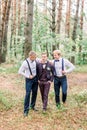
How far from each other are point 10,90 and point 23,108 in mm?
2709

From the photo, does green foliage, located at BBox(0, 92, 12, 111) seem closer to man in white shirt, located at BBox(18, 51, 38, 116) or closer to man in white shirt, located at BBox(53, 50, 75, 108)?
man in white shirt, located at BBox(18, 51, 38, 116)

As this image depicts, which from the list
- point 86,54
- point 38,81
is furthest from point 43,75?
point 86,54

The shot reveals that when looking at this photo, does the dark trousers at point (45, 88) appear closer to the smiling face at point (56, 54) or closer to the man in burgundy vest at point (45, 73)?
the man in burgundy vest at point (45, 73)

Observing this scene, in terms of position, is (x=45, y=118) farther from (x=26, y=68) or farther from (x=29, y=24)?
(x=29, y=24)

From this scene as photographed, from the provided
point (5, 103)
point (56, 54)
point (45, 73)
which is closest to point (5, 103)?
point (5, 103)

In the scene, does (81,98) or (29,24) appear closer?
(81,98)

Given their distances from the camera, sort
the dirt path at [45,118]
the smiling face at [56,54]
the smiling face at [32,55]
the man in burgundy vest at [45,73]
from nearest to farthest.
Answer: the dirt path at [45,118]
the smiling face at [32,55]
the man in burgundy vest at [45,73]
the smiling face at [56,54]

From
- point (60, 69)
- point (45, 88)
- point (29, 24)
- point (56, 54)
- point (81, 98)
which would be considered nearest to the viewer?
point (45, 88)

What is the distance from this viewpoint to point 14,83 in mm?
14367

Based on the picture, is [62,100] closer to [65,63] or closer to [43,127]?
[65,63]

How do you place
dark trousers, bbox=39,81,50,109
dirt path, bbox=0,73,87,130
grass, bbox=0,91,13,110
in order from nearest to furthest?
dirt path, bbox=0,73,87,130, dark trousers, bbox=39,81,50,109, grass, bbox=0,91,13,110

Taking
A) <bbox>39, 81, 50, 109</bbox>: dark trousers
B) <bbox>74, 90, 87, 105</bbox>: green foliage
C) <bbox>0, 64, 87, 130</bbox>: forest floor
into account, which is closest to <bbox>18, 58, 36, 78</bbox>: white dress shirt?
<bbox>39, 81, 50, 109</bbox>: dark trousers

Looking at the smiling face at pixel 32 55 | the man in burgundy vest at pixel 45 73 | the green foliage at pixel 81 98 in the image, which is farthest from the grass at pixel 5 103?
the green foliage at pixel 81 98

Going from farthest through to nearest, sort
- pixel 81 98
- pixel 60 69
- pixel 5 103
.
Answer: pixel 81 98 → pixel 5 103 → pixel 60 69
